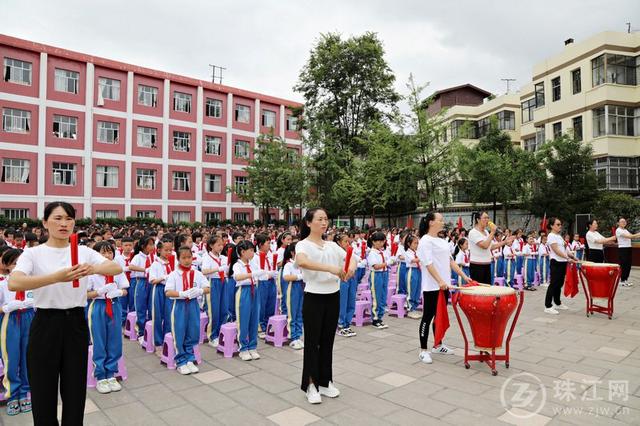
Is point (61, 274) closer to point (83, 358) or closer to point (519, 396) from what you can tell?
point (83, 358)

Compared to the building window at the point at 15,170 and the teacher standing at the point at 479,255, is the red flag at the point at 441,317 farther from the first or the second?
the building window at the point at 15,170

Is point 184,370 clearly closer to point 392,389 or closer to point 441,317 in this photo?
point 392,389

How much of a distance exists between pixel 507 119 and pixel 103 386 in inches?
1180

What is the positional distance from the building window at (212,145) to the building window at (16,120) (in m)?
10.0

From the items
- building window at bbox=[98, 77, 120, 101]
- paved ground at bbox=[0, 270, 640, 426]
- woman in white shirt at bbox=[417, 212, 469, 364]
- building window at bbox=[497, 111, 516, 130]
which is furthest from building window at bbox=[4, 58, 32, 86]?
building window at bbox=[497, 111, 516, 130]

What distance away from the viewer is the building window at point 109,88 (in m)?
24.6

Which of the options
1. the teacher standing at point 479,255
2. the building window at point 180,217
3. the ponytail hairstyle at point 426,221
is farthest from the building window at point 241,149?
the ponytail hairstyle at point 426,221

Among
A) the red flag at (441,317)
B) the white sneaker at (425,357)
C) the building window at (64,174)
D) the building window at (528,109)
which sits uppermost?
the building window at (528,109)

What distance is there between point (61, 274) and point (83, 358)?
71cm

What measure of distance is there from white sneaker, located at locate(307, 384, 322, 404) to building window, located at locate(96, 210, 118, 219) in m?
24.1

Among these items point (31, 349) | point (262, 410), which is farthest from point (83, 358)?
point (262, 410)

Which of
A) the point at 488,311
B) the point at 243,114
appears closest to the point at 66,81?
the point at 243,114

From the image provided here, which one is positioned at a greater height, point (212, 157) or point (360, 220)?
point (212, 157)

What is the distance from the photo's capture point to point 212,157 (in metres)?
29.4
